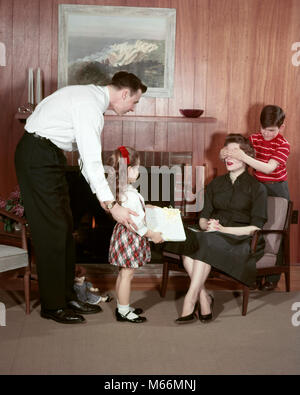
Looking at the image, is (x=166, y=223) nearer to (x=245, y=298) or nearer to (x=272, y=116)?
(x=245, y=298)

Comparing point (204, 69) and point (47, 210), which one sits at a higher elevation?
point (204, 69)

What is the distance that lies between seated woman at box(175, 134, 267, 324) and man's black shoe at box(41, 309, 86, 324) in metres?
0.62

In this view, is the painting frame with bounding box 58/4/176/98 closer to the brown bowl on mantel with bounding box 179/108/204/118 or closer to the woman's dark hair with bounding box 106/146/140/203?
the brown bowl on mantel with bounding box 179/108/204/118

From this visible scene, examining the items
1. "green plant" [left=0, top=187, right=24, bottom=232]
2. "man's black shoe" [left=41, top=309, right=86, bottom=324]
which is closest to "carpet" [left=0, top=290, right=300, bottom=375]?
"man's black shoe" [left=41, top=309, right=86, bottom=324]

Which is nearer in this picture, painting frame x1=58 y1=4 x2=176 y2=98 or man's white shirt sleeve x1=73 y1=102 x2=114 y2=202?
man's white shirt sleeve x1=73 y1=102 x2=114 y2=202

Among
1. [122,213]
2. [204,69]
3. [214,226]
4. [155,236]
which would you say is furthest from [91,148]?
[204,69]

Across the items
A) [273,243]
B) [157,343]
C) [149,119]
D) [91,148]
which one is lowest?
[157,343]

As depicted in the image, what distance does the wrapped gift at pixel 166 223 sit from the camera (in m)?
3.05

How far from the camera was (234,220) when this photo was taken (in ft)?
11.6

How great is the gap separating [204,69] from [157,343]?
255 cm

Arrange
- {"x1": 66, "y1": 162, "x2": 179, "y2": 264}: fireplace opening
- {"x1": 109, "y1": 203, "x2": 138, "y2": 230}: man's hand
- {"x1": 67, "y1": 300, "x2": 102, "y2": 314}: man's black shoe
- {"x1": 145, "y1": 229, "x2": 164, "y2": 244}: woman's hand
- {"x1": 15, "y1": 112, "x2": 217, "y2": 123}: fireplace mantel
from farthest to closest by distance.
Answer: {"x1": 66, "y1": 162, "x2": 179, "y2": 264}: fireplace opening < {"x1": 15, "y1": 112, "x2": 217, "y2": 123}: fireplace mantel < {"x1": 67, "y1": 300, "x2": 102, "y2": 314}: man's black shoe < {"x1": 145, "y1": 229, "x2": 164, "y2": 244}: woman's hand < {"x1": 109, "y1": 203, "x2": 138, "y2": 230}: man's hand

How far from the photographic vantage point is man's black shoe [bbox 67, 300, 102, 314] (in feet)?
11.2

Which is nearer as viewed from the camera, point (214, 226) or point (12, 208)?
point (214, 226)
